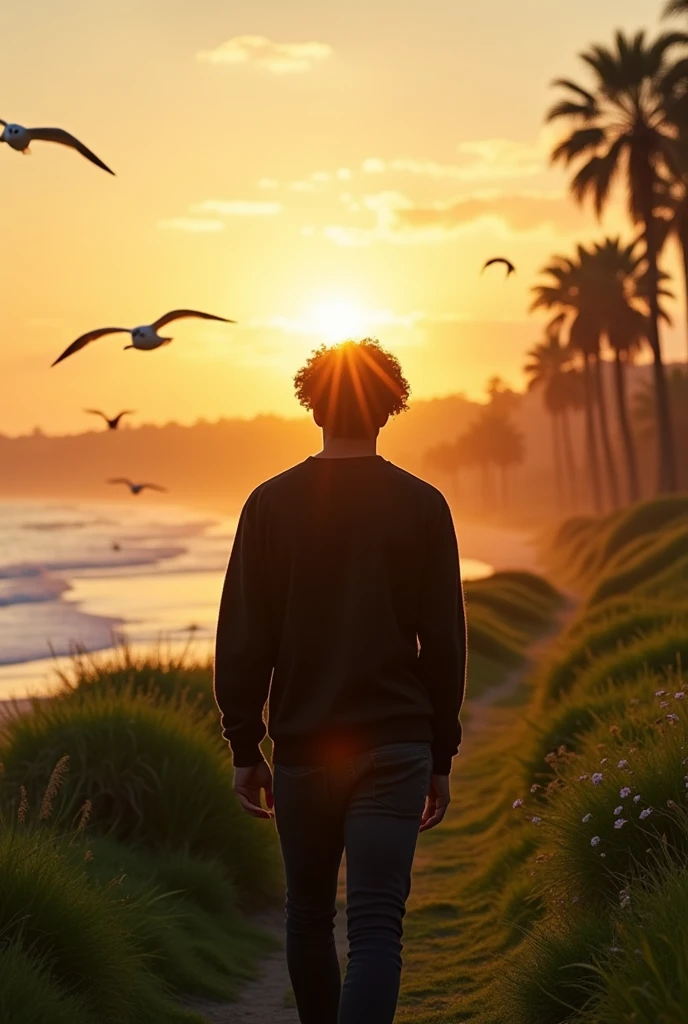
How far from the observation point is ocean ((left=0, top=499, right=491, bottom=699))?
26953 mm

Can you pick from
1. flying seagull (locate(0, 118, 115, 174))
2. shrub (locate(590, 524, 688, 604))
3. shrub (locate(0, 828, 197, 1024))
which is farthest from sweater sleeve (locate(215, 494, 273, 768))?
shrub (locate(590, 524, 688, 604))

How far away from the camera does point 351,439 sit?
434 centimetres

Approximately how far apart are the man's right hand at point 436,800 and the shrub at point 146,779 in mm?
4392

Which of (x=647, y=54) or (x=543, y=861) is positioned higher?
(x=647, y=54)

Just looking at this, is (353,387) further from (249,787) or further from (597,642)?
(597,642)

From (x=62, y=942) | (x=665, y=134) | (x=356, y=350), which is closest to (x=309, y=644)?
(x=356, y=350)

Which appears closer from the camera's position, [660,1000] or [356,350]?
[660,1000]

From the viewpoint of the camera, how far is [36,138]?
737 cm

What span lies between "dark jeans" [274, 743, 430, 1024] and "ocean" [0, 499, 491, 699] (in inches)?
225

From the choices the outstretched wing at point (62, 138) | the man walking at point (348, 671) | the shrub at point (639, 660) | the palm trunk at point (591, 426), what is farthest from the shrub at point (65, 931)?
the palm trunk at point (591, 426)

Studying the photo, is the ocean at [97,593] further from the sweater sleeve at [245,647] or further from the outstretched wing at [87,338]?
the sweater sleeve at [245,647]

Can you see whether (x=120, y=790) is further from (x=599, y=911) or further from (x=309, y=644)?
(x=309, y=644)

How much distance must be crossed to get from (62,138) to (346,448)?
388 cm

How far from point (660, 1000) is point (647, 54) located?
147 feet
